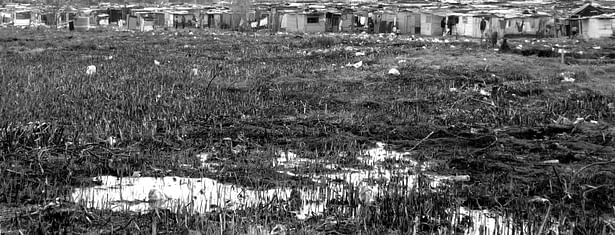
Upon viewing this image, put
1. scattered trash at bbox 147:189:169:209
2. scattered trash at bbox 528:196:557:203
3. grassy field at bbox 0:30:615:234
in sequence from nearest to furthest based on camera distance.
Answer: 1. grassy field at bbox 0:30:615:234
2. scattered trash at bbox 147:189:169:209
3. scattered trash at bbox 528:196:557:203

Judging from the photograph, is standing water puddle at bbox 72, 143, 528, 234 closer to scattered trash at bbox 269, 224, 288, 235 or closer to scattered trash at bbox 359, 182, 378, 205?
scattered trash at bbox 359, 182, 378, 205

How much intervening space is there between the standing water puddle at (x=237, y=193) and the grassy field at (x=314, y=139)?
9 centimetres

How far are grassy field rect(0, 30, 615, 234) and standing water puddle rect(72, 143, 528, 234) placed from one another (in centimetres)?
9

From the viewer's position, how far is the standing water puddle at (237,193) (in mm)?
3893

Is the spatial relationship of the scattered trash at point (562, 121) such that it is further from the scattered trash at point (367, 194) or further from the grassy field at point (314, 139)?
the scattered trash at point (367, 194)

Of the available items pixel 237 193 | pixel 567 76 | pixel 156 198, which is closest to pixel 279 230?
pixel 237 193

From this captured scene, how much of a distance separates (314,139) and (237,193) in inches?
74.8

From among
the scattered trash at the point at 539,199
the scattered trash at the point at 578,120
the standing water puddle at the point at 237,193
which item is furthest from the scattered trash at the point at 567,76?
the scattered trash at the point at 539,199

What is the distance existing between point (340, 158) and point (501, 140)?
183 cm

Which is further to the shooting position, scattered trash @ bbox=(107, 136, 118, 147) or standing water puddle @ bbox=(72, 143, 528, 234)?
scattered trash @ bbox=(107, 136, 118, 147)

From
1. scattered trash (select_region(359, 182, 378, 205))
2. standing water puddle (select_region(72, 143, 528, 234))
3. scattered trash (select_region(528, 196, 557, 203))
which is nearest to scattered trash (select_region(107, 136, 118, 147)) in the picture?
standing water puddle (select_region(72, 143, 528, 234))

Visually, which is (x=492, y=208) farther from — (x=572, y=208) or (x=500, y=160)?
(x=500, y=160)

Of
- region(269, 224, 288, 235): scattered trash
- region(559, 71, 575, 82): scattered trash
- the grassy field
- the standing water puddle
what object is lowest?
region(269, 224, 288, 235): scattered trash

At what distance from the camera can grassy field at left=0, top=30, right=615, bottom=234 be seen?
3717mm
